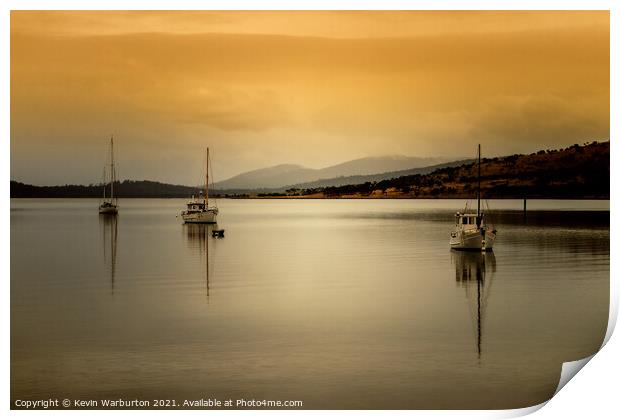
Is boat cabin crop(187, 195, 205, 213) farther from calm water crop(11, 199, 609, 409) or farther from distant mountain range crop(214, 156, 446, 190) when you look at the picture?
distant mountain range crop(214, 156, 446, 190)

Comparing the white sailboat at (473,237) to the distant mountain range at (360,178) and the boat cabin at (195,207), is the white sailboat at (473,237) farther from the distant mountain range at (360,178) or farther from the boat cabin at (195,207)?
the boat cabin at (195,207)

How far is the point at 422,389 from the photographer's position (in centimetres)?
616

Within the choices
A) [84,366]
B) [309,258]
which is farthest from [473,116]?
[309,258]

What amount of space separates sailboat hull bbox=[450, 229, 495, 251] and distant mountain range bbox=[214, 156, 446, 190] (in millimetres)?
3710

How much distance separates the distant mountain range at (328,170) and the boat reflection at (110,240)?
2274 mm

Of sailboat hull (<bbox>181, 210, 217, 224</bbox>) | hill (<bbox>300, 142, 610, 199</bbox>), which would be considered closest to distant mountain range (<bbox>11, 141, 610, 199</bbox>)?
hill (<bbox>300, 142, 610, 199</bbox>)

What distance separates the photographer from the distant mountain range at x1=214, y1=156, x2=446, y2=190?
1111cm

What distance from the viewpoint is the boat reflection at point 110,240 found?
41.8 ft

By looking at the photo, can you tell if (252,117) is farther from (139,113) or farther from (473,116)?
(473,116)

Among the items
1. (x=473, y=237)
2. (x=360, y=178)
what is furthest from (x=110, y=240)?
(x=473, y=237)

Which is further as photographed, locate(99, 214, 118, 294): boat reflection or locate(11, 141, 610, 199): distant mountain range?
locate(99, 214, 118, 294): boat reflection

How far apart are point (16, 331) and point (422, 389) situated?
363cm

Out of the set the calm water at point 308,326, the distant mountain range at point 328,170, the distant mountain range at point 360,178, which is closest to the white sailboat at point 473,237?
the calm water at point 308,326

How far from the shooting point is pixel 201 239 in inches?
776
